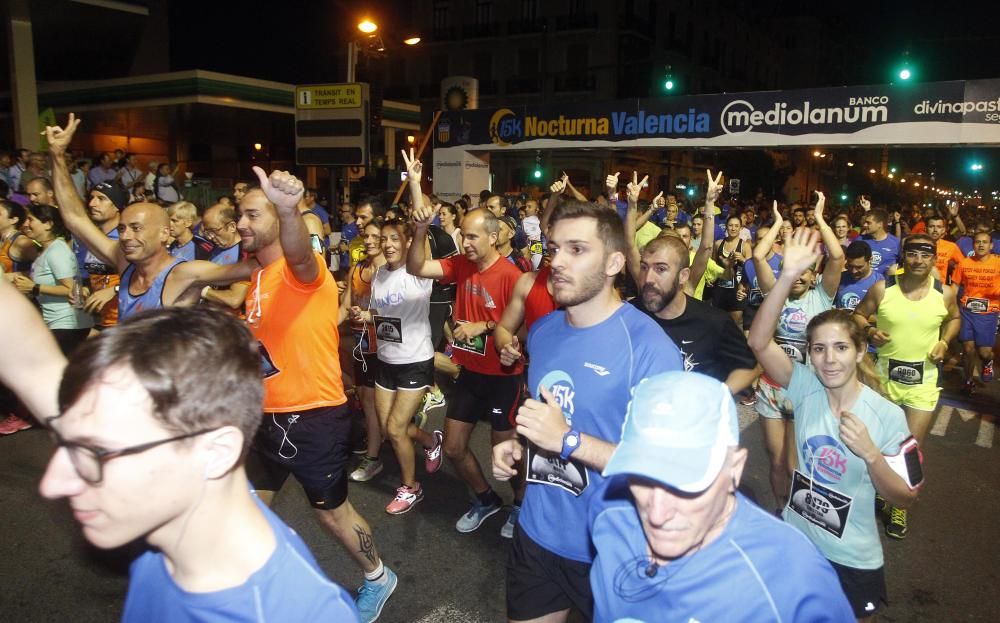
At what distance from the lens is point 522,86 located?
47094mm

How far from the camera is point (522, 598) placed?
2.83 m

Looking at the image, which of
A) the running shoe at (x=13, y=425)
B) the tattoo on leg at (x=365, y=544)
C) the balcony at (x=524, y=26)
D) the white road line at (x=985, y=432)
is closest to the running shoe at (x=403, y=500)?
the tattoo on leg at (x=365, y=544)

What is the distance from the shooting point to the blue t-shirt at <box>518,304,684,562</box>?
2684mm

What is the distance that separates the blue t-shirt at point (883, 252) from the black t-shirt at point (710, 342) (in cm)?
652

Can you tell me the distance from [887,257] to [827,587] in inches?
369

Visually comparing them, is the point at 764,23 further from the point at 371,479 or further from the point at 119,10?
the point at 371,479

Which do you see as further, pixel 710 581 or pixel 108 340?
pixel 710 581

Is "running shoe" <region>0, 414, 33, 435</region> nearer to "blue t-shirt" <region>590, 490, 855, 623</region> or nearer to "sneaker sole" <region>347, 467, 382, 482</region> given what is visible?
"sneaker sole" <region>347, 467, 382, 482</region>

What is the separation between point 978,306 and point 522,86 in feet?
138

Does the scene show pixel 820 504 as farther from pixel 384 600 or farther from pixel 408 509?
pixel 408 509

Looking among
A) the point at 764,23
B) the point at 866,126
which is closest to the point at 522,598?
the point at 866,126

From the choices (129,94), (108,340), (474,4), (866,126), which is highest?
(474,4)

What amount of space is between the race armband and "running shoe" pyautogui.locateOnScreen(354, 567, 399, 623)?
2.64 meters

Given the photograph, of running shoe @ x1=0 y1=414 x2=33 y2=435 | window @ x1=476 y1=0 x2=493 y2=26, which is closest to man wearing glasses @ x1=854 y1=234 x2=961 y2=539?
running shoe @ x1=0 y1=414 x2=33 y2=435
